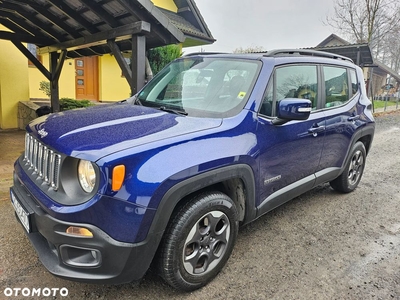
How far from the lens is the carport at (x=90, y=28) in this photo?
538 centimetres

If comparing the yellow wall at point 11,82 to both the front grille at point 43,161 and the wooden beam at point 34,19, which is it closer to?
the wooden beam at point 34,19

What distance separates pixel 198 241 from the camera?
2426 millimetres

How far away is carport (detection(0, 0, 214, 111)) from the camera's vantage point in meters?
5.38

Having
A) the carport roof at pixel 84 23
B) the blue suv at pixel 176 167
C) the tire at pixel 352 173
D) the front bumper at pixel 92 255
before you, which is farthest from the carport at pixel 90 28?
the front bumper at pixel 92 255

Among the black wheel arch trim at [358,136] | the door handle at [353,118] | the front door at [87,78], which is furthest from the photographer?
the front door at [87,78]

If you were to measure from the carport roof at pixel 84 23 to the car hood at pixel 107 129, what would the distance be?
2932mm

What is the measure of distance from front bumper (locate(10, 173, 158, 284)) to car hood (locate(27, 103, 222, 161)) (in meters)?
0.49

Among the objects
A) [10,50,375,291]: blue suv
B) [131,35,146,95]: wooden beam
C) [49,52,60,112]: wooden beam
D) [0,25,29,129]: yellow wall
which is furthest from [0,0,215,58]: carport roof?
[10,50,375,291]: blue suv

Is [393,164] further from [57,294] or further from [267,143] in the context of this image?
[57,294]

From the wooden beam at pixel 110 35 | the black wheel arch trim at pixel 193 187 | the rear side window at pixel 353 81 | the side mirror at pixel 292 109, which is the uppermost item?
the wooden beam at pixel 110 35

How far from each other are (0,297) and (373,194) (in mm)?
4820

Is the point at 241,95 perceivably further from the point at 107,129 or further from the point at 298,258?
the point at 298,258

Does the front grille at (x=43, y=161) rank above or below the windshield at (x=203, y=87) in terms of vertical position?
below

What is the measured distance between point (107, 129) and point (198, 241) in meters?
1.10
